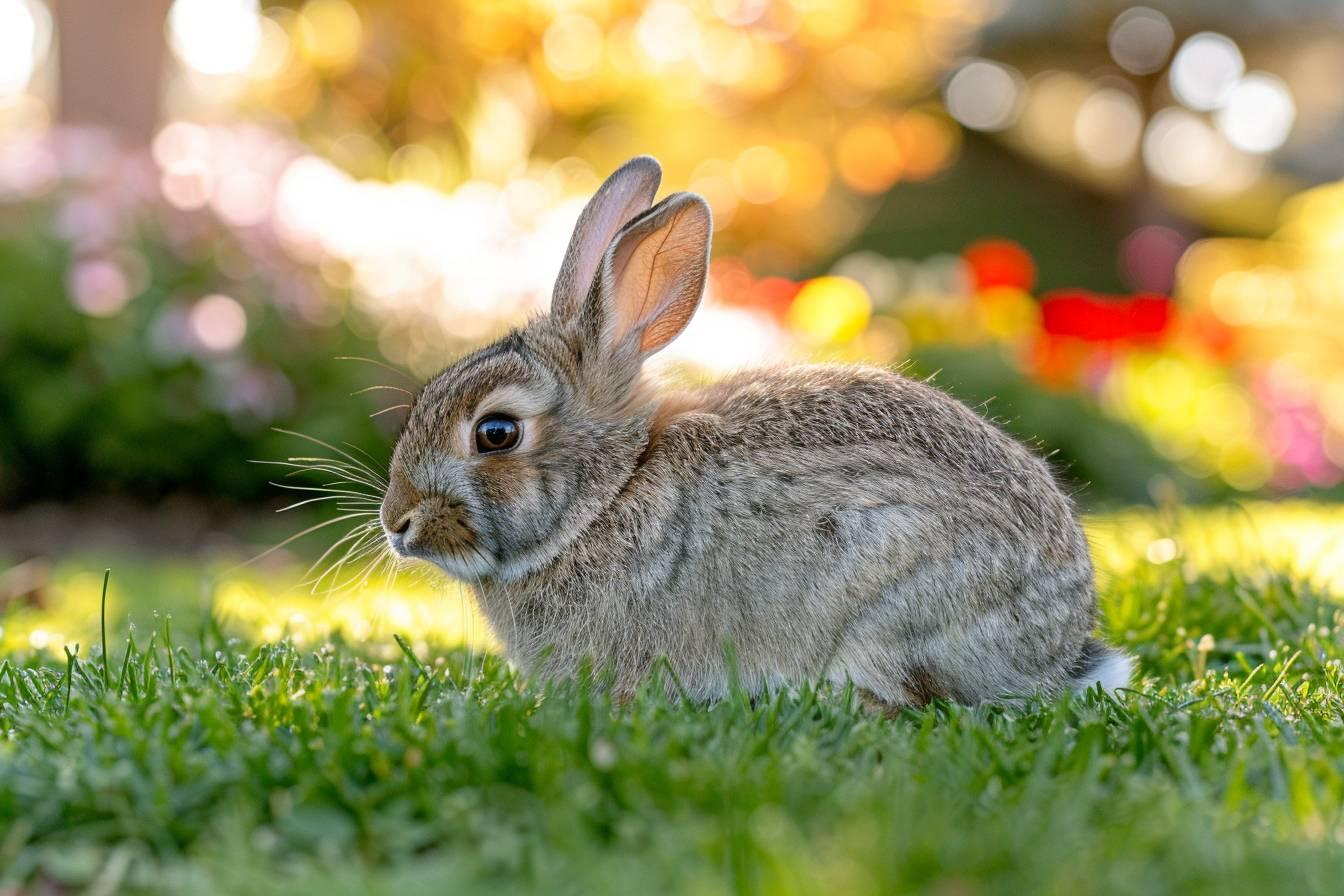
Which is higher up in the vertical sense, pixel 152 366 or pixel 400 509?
pixel 400 509

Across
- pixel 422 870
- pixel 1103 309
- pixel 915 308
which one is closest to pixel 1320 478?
pixel 1103 309

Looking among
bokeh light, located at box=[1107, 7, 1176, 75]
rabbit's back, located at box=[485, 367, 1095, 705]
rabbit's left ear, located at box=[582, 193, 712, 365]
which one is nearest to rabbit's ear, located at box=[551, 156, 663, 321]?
rabbit's left ear, located at box=[582, 193, 712, 365]

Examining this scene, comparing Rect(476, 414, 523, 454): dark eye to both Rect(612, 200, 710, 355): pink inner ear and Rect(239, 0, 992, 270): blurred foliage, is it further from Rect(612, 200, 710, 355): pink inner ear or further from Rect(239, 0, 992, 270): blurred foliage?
Rect(239, 0, 992, 270): blurred foliage

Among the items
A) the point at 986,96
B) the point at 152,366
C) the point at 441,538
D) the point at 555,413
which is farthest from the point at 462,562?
the point at 986,96

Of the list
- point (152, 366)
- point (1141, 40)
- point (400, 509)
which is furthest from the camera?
point (1141, 40)

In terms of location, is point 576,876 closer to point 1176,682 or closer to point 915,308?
point 1176,682

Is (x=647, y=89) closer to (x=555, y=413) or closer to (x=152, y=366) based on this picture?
(x=152, y=366)

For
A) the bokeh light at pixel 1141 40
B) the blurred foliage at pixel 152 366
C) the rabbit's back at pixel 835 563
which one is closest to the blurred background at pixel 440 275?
the blurred foliage at pixel 152 366

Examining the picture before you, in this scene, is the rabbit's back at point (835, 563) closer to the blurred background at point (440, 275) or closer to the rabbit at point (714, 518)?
the rabbit at point (714, 518)
